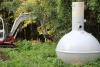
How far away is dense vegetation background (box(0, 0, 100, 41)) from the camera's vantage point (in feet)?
37.2

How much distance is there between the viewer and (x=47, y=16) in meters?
13.4

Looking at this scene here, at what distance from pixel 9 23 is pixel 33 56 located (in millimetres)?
6257

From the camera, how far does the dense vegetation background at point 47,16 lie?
37.2 ft

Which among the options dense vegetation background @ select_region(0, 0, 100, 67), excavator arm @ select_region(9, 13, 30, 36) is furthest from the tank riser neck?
excavator arm @ select_region(9, 13, 30, 36)

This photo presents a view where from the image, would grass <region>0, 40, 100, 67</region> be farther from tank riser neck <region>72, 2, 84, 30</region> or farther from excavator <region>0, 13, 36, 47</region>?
tank riser neck <region>72, 2, 84, 30</region>

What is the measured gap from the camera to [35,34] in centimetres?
1623

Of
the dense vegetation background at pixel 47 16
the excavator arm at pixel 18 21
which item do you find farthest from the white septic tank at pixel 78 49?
the excavator arm at pixel 18 21

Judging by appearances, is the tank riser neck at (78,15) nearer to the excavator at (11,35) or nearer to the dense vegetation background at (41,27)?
the dense vegetation background at (41,27)

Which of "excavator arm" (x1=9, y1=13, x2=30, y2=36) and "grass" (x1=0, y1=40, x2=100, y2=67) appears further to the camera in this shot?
"excavator arm" (x1=9, y1=13, x2=30, y2=36)

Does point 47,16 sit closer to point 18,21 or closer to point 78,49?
point 18,21

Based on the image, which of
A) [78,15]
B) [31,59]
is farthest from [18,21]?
[78,15]

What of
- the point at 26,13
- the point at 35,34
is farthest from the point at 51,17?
the point at 35,34

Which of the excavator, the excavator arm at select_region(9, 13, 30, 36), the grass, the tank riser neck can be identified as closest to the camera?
the grass

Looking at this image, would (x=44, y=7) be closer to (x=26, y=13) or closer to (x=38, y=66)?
(x=26, y=13)
